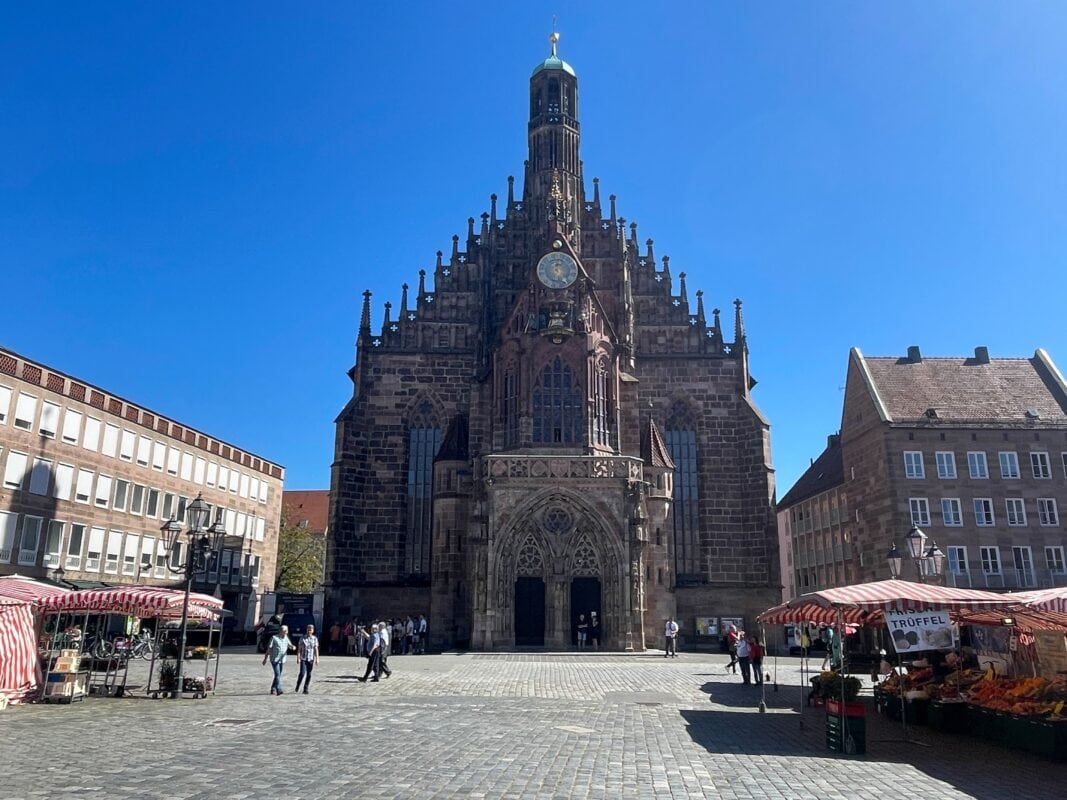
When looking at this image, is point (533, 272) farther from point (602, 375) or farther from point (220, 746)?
point (220, 746)

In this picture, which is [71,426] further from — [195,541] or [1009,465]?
[1009,465]

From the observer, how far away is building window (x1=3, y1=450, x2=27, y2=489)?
112ft

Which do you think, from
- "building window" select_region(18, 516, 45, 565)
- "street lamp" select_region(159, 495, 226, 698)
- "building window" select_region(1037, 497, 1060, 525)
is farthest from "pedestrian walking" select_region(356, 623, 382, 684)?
"building window" select_region(1037, 497, 1060, 525)

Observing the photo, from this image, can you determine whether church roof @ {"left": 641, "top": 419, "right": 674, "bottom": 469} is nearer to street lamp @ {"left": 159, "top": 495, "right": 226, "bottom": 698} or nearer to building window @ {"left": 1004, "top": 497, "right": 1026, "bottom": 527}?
building window @ {"left": 1004, "top": 497, "right": 1026, "bottom": 527}

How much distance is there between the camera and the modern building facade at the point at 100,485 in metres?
34.9

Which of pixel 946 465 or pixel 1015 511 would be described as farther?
pixel 946 465

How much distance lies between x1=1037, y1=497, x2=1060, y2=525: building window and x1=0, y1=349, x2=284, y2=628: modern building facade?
1547 inches

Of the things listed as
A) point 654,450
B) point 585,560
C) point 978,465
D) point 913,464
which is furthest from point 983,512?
point 585,560

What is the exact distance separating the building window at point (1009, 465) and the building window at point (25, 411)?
153 ft

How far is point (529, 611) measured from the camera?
35.7m

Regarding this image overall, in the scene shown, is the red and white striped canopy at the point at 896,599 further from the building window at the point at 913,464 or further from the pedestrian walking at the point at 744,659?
the building window at the point at 913,464

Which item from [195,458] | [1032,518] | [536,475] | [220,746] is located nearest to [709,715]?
[220,746]

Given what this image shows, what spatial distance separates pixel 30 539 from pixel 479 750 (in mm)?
31461

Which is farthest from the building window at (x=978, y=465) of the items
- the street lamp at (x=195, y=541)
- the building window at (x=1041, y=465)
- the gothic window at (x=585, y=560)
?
the street lamp at (x=195, y=541)
